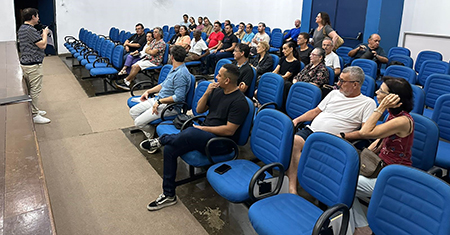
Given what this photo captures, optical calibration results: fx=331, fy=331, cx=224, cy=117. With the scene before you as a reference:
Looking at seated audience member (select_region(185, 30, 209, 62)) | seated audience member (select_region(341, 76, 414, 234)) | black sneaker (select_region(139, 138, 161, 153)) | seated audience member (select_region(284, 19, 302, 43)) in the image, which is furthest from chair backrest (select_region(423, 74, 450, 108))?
seated audience member (select_region(284, 19, 302, 43))

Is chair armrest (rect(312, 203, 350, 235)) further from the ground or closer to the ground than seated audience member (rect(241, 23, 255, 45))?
closer to the ground

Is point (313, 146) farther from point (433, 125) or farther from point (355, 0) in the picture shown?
point (355, 0)

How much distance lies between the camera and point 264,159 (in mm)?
2592

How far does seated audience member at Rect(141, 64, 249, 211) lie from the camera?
2.71 meters

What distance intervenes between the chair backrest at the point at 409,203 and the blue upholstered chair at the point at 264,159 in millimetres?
705

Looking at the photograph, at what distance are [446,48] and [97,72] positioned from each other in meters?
6.94

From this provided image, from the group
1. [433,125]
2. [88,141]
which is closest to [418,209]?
[433,125]

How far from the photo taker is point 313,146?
7.15ft

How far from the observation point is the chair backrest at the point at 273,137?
7.86 ft

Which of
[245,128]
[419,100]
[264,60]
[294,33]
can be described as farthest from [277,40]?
[245,128]

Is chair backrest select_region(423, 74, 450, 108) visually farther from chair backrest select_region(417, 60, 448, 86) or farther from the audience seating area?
chair backrest select_region(417, 60, 448, 86)

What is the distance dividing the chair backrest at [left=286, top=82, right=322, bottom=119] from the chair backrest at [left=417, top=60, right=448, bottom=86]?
283 centimetres

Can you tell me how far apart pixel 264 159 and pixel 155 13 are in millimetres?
11399

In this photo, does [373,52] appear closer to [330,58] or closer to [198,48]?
[330,58]
